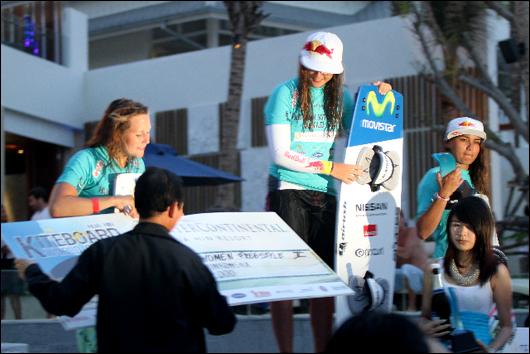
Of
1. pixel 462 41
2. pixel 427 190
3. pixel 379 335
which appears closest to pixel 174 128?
pixel 462 41

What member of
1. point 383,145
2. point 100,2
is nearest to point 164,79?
point 100,2

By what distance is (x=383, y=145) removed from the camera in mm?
6031

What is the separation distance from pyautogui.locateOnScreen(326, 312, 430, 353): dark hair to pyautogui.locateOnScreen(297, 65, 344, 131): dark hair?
330cm

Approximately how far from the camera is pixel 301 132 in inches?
228

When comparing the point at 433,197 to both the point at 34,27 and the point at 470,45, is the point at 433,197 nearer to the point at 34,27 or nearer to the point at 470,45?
the point at 470,45

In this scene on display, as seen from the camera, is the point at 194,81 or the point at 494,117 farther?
the point at 194,81

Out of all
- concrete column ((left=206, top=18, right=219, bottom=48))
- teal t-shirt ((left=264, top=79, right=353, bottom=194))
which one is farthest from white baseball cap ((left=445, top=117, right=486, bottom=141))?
concrete column ((left=206, top=18, right=219, bottom=48))

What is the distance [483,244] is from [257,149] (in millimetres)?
15014

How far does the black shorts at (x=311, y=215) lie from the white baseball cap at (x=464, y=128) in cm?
74

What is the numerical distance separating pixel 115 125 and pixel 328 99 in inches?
47.4

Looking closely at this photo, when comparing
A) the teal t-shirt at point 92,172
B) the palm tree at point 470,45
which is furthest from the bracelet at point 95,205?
the palm tree at point 470,45

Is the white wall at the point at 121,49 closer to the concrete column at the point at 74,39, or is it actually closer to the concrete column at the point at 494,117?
the concrete column at the point at 74,39

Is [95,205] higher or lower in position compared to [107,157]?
lower

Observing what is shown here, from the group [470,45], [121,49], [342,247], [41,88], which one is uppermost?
[121,49]
